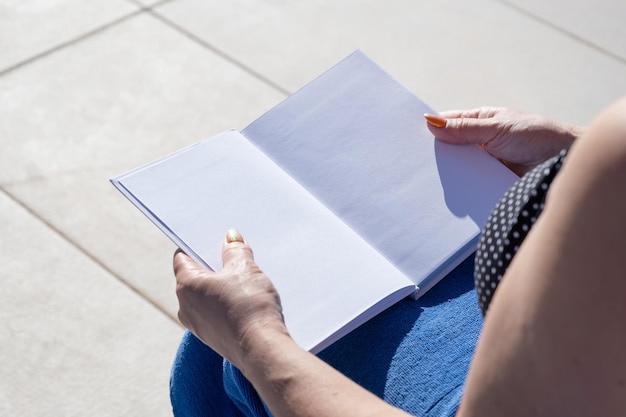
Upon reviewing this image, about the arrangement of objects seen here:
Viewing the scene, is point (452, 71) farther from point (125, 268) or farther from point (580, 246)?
point (580, 246)

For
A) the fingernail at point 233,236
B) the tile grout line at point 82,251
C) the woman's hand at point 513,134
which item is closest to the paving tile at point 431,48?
the tile grout line at point 82,251

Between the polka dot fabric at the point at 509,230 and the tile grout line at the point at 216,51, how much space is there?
201cm

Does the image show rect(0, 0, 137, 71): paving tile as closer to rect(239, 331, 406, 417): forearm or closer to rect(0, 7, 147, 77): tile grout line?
rect(0, 7, 147, 77): tile grout line

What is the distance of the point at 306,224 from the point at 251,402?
29 centimetres

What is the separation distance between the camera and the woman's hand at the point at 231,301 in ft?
4.03

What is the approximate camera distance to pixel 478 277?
1.16 meters

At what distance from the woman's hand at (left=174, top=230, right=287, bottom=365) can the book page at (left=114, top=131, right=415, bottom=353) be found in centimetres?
3

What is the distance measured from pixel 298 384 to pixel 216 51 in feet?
7.46

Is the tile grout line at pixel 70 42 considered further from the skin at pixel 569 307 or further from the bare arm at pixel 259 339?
the skin at pixel 569 307

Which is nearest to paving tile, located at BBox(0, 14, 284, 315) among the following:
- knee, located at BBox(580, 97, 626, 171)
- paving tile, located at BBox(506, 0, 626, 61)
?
paving tile, located at BBox(506, 0, 626, 61)

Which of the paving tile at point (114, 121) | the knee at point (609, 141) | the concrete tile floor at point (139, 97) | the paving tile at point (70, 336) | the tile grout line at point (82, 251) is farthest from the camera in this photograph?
the paving tile at point (114, 121)

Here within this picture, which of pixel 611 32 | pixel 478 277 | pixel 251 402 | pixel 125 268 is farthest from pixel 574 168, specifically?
pixel 611 32

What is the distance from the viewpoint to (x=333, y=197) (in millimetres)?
1451

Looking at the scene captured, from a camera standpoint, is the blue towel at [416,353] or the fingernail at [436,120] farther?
the fingernail at [436,120]
